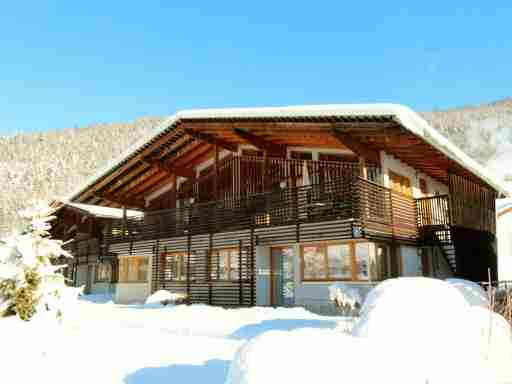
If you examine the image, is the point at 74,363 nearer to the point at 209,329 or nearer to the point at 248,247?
the point at 209,329

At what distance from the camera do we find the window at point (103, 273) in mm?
29900

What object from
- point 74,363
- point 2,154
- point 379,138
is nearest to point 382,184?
point 379,138

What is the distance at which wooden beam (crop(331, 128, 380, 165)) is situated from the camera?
13102 mm

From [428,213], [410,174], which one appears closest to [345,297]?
[428,213]

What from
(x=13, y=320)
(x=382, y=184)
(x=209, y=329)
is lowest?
(x=209, y=329)

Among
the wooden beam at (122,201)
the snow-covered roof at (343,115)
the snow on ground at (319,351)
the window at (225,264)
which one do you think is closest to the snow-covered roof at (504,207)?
the snow-covered roof at (343,115)

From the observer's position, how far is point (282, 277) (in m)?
15.6

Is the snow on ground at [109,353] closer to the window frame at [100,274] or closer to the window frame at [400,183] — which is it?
the window frame at [400,183]

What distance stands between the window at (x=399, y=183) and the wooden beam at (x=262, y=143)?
4.15 m

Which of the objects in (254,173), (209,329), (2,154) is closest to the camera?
(209,329)

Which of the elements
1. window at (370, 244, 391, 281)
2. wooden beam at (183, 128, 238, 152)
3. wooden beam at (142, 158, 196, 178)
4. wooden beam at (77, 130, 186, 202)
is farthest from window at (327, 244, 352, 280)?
wooden beam at (142, 158, 196, 178)

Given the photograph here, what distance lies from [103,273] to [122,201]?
10868 mm

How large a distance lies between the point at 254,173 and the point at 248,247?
3.17m

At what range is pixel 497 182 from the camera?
61.7ft
